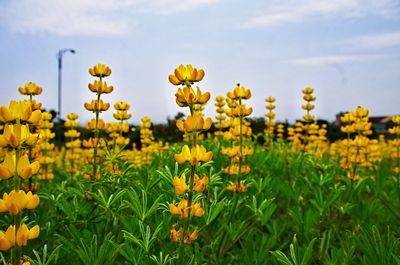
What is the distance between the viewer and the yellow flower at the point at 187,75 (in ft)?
6.84

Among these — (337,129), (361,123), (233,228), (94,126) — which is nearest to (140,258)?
(233,228)

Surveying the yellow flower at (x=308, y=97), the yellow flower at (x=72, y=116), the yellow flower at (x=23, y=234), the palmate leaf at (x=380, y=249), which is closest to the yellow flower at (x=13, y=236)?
the yellow flower at (x=23, y=234)

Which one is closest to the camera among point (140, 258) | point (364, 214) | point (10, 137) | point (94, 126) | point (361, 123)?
point (10, 137)

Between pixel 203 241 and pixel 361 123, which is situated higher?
pixel 361 123

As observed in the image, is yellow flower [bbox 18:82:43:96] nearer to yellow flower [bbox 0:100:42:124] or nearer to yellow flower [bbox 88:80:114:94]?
yellow flower [bbox 88:80:114:94]

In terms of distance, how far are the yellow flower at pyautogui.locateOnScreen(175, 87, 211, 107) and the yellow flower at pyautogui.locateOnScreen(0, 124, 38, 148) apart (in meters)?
0.61

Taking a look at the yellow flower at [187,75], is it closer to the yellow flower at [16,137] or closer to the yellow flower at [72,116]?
the yellow flower at [16,137]

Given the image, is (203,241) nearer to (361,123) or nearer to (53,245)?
(53,245)

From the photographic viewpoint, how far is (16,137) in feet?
5.64

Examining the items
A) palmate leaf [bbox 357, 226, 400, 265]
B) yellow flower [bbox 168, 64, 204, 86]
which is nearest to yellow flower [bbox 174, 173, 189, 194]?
yellow flower [bbox 168, 64, 204, 86]

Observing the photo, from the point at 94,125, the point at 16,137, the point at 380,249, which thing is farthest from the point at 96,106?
the point at 380,249

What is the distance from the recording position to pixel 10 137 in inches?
67.1

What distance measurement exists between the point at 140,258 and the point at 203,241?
153 cm

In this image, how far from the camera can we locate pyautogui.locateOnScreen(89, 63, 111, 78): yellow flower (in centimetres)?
358
